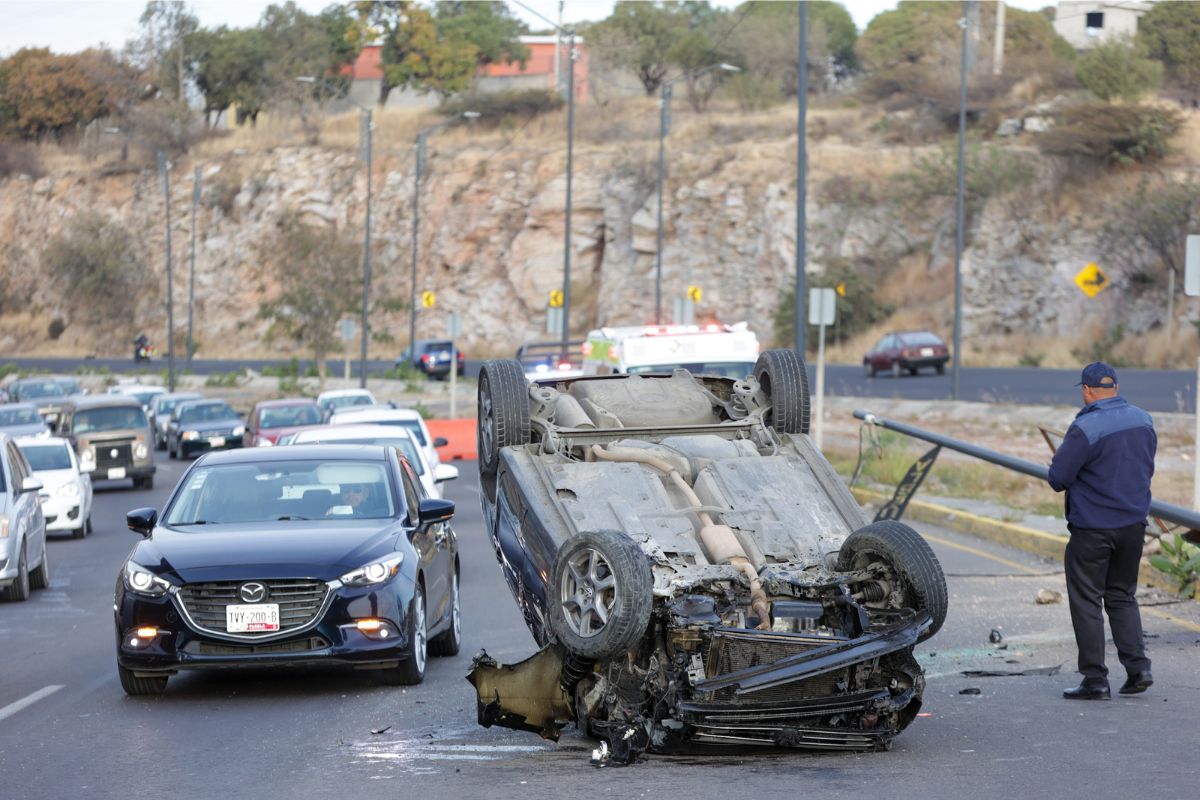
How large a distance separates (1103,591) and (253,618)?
15.7 feet

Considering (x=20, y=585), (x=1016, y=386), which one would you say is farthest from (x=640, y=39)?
(x=20, y=585)

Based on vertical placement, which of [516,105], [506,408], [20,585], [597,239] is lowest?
[20,585]

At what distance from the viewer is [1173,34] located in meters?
87.9

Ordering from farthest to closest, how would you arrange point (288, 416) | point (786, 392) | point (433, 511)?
point (288, 416), point (433, 511), point (786, 392)

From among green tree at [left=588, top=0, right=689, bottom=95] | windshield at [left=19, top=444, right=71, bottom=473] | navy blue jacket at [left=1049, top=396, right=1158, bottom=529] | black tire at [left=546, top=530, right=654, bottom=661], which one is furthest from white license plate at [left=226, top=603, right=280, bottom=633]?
green tree at [left=588, top=0, right=689, bottom=95]

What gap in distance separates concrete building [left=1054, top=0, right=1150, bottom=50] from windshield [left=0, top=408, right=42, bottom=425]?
51.8m

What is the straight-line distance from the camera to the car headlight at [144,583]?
32.0 ft

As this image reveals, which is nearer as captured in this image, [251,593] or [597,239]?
[251,593]

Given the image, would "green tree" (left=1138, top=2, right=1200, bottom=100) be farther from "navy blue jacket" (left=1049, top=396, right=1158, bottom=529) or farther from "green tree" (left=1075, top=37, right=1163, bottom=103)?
"navy blue jacket" (left=1049, top=396, right=1158, bottom=529)

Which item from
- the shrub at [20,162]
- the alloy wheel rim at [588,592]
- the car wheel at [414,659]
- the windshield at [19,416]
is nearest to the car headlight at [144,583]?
the car wheel at [414,659]

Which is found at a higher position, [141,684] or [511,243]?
[511,243]

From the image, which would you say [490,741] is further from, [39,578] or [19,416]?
[19,416]

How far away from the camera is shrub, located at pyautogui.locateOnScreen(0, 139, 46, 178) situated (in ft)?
350

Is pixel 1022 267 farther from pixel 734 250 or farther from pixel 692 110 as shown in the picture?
pixel 692 110
